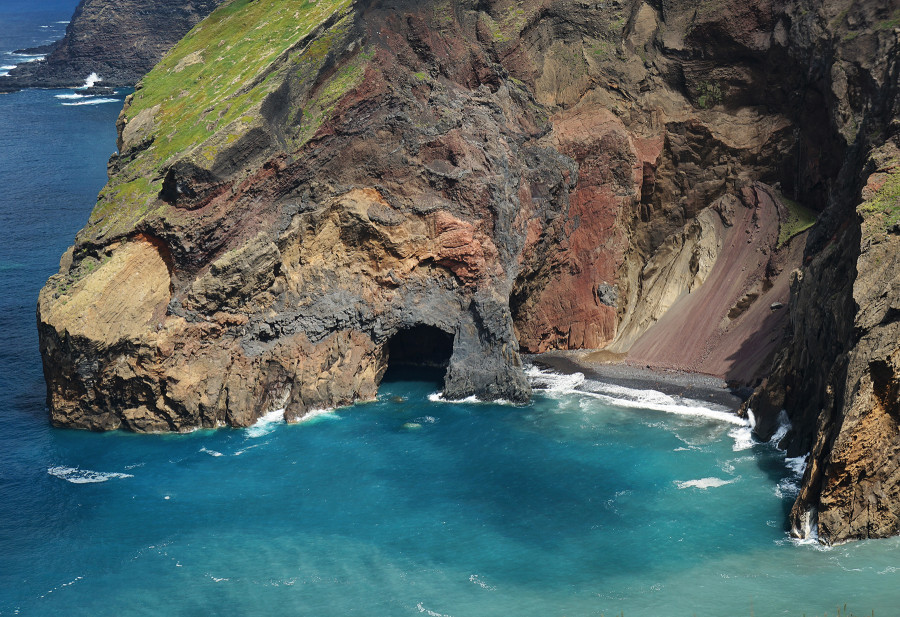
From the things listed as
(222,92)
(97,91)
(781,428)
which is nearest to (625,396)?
(781,428)

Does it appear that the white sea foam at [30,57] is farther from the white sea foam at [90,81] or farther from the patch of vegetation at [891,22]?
the patch of vegetation at [891,22]

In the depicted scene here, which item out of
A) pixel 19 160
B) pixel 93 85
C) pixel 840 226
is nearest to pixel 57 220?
pixel 19 160

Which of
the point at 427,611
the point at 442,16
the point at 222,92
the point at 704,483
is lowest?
the point at 427,611

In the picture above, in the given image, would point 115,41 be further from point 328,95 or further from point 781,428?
point 781,428

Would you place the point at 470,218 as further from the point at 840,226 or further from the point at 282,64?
the point at 840,226

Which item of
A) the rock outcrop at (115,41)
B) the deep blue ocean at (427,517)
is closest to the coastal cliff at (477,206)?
the deep blue ocean at (427,517)
